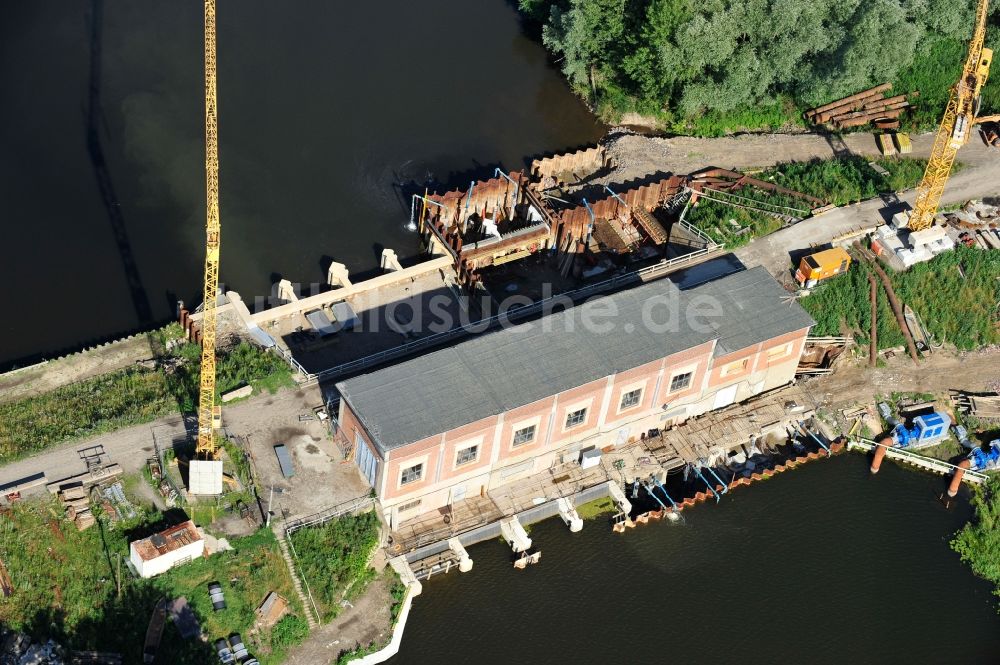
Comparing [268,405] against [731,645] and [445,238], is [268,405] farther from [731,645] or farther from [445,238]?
[731,645]

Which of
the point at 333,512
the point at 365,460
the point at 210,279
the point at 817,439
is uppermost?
the point at 210,279

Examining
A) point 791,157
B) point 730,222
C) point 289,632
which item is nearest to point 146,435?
point 289,632

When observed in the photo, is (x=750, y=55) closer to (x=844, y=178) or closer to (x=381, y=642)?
(x=844, y=178)

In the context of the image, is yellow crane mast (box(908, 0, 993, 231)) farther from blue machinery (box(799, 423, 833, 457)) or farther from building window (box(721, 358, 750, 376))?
building window (box(721, 358, 750, 376))

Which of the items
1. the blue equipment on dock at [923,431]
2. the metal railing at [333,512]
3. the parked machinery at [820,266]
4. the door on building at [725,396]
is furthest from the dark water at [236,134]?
the blue equipment on dock at [923,431]

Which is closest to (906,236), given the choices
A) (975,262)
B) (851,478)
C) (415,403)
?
(975,262)

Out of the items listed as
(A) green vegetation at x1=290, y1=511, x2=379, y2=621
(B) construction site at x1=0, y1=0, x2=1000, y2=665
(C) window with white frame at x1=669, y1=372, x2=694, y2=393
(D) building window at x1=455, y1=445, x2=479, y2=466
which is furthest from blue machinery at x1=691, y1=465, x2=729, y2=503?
(A) green vegetation at x1=290, y1=511, x2=379, y2=621
